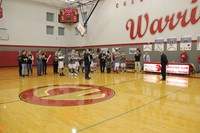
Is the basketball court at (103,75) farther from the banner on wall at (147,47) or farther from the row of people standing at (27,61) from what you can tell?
the row of people standing at (27,61)

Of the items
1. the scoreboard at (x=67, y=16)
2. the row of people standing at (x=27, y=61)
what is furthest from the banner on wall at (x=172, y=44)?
the scoreboard at (x=67, y=16)

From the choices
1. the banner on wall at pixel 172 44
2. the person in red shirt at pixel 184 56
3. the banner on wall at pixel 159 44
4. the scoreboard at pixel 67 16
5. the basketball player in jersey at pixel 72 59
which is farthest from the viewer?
the scoreboard at pixel 67 16

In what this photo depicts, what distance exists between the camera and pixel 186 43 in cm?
1379

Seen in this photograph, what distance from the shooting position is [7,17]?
59.7 feet

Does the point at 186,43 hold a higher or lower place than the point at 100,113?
higher

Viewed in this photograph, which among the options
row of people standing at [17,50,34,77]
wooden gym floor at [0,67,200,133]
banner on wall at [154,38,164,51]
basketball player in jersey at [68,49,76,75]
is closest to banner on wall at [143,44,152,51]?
banner on wall at [154,38,164,51]

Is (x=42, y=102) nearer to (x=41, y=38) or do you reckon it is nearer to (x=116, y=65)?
(x=116, y=65)

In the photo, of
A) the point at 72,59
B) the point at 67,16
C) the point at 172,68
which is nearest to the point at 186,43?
the point at 172,68

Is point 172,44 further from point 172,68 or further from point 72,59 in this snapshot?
point 72,59

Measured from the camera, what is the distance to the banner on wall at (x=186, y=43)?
1362 centimetres

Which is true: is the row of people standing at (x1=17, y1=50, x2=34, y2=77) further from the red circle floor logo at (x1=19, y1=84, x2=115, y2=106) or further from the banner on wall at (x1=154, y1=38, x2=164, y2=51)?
the banner on wall at (x1=154, y1=38, x2=164, y2=51)

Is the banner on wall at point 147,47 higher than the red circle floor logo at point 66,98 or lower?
higher

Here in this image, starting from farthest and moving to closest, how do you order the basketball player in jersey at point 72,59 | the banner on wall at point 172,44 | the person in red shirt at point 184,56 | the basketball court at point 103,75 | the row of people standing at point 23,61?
1. the banner on wall at point 172,44
2. the person in red shirt at point 184,56
3. the basketball player in jersey at point 72,59
4. the row of people standing at point 23,61
5. the basketball court at point 103,75

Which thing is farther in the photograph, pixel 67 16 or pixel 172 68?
pixel 67 16
